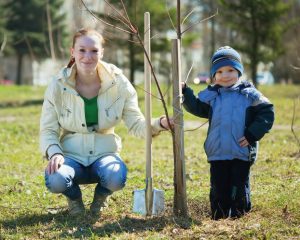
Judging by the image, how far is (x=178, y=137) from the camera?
12.4 ft

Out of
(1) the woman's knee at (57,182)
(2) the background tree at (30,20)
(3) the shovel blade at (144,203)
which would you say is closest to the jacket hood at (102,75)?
(1) the woman's knee at (57,182)

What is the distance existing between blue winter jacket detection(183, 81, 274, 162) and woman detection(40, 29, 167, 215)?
16.9 inches

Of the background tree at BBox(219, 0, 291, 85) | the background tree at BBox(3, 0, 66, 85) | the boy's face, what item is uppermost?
the background tree at BBox(3, 0, 66, 85)

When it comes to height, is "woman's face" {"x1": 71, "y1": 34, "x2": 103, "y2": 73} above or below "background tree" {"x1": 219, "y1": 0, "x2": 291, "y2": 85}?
below

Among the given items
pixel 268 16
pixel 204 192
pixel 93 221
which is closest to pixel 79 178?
pixel 93 221

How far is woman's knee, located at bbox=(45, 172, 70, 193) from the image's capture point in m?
3.85

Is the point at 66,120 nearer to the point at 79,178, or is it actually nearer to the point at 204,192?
the point at 79,178

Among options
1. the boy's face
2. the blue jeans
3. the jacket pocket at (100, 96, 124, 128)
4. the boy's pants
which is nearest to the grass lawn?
the boy's pants

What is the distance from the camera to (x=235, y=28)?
2048 cm

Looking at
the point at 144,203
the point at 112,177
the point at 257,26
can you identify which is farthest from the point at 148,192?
the point at 257,26

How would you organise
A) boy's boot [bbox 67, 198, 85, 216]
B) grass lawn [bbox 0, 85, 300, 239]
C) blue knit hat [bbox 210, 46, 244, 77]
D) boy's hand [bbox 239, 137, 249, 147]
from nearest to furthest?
grass lawn [bbox 0, 85, 300, 239], boy's hand [bbox 239, 137, 249, 147], blue knit hat [bbox 210, 46, 244, 77], boy's boot [bbox 67, 198, 85, 216]

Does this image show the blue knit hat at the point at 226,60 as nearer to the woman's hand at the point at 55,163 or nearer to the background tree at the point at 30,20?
the woman's hand at the point at 55,163

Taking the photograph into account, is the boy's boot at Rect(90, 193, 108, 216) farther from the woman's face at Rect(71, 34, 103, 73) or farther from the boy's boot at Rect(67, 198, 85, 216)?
the woman's face at Rect(71, 34, 103, 73)

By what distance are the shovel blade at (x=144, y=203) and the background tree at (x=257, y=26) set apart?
15990 millimetres
